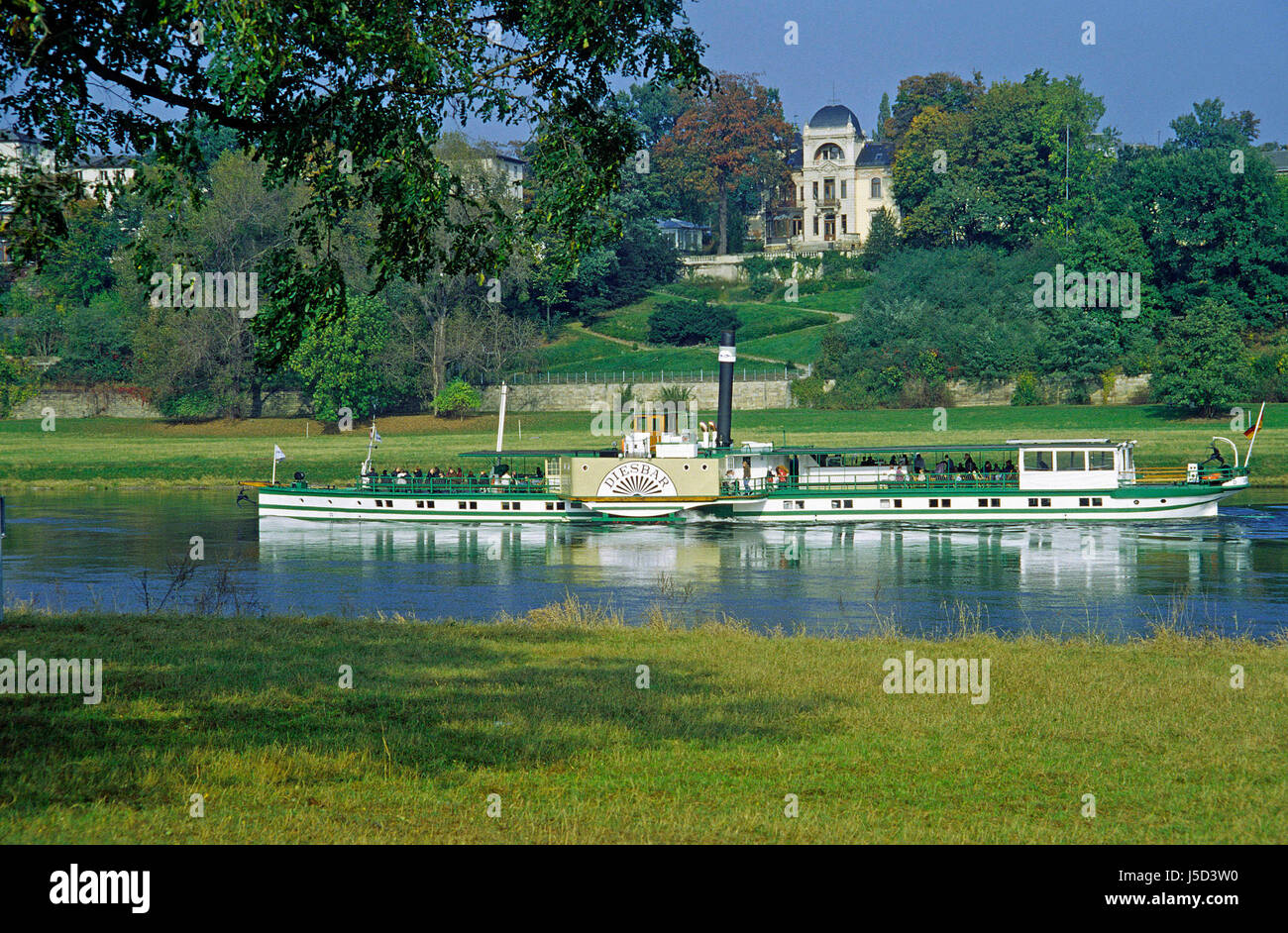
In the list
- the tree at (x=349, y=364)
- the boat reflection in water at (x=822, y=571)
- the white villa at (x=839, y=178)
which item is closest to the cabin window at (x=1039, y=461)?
the boat reflection in water at (x=822, y=571)

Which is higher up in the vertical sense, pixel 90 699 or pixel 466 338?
pixel 466 338

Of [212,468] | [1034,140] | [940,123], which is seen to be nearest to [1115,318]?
[1034,140]

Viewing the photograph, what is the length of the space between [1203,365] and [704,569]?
180 ft

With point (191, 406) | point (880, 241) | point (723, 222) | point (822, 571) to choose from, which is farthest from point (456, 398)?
point (723, 222)

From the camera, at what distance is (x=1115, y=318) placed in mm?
99438

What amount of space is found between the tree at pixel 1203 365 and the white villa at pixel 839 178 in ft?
225

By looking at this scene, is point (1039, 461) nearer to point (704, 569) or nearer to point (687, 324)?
point (704, 569)

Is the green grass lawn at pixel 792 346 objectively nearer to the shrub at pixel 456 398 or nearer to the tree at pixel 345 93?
the shrub at pixel 456 398

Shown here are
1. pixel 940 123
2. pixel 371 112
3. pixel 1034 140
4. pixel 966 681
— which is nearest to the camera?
pixel 371 112

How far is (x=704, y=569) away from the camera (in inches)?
1722

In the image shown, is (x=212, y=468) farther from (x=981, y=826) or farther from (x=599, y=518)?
(x=981, y=826)

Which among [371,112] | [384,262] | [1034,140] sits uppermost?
[1034,140]

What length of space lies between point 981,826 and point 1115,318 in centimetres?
9485

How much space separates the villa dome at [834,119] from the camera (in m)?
156
